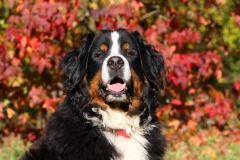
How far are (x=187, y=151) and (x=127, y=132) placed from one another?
3120 mm

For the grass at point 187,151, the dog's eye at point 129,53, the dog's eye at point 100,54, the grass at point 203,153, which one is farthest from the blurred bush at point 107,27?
the dog's eye at point 129,53

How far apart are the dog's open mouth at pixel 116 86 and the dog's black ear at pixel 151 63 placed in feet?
1.12

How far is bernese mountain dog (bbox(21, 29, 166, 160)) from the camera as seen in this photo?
4.89m

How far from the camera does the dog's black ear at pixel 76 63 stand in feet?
16.9

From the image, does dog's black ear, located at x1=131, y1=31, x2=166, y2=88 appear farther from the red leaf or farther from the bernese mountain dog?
the red leaf

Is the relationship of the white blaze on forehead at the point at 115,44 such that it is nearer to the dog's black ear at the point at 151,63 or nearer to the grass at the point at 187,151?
the dog's black ear at the point at 151,63

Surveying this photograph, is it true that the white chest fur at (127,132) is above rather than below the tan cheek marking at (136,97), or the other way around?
below

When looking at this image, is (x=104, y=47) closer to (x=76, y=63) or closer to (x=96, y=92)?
(x=76, y=63)

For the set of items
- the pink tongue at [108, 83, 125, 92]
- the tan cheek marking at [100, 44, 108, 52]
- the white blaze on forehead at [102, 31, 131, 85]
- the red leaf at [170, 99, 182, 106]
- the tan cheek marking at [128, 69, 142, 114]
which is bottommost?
the red leaf at [170, 99, 182, 106]

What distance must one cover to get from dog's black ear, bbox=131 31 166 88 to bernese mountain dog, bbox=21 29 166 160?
12 millimetres

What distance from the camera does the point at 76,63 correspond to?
206 inches

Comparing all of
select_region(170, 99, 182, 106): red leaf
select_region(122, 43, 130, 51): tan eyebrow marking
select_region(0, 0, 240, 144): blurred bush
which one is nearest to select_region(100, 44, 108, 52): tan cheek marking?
select_region(122, 43, 130, 51): tan eyebrow marking

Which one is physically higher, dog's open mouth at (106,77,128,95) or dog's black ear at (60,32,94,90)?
dog's black ear at (60,32,94,90)

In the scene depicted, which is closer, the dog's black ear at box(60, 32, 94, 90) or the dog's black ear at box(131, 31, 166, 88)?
the dog's black ear at box(60, 32, 94, 90)
